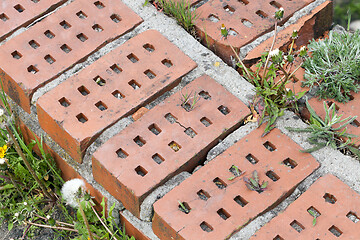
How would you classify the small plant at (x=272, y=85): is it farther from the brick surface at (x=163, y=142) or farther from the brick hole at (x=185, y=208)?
the brick hole at (x=185, y=208)

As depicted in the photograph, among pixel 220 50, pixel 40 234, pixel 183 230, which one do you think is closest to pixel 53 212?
pixel 40 234

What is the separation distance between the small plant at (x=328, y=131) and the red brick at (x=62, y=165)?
85 centimetres

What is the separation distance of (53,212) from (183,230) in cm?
80

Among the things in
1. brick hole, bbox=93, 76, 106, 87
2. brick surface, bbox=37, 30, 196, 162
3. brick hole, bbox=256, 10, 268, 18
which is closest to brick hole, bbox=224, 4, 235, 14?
brick hole, bbox=256, 10, 268, 18

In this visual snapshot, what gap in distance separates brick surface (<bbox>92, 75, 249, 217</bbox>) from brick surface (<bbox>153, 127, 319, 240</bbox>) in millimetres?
77

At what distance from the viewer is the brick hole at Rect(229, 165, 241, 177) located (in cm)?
227

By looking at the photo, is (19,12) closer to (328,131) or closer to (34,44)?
(34,44)

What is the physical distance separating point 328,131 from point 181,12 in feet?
2.78

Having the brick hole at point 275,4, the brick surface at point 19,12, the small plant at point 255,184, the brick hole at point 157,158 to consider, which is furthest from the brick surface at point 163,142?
the brick surface at point 19,12

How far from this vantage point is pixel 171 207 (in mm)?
2195

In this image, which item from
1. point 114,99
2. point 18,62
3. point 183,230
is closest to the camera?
point 183,230

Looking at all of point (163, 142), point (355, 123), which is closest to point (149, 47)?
point (163, 142)

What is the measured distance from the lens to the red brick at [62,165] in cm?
248

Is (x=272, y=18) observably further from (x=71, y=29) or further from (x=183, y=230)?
(x=183, y=230)
